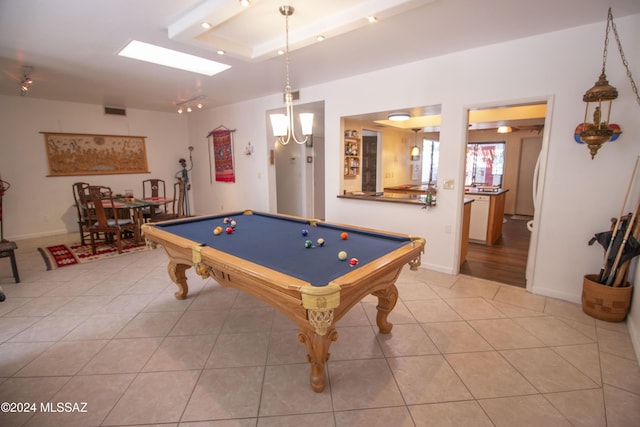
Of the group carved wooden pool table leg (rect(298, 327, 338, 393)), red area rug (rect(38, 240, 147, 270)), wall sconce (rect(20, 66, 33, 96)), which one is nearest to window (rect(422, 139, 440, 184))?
red area rug (rect(38, 240, 147, 270))

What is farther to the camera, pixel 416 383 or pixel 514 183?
pixel 514 183

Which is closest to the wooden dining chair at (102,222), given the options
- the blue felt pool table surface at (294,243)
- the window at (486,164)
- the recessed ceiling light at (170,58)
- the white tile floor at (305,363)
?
the white tile floor at (305,363)

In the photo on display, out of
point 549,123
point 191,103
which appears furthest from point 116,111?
point 549,123

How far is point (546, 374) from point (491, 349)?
338mm

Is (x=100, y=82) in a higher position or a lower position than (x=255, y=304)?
higher

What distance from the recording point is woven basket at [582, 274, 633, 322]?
2.43 meters

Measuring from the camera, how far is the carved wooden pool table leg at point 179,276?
2.96 m

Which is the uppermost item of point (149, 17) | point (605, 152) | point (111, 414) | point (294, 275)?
point (149, 17)

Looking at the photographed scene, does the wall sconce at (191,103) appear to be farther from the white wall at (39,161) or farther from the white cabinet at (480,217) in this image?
the white cabinet at (480,217)

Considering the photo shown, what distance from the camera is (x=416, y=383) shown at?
6.07 feet

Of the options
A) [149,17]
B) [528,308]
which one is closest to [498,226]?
[528,308]

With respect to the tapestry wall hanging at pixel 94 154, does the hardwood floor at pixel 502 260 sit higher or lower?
lower

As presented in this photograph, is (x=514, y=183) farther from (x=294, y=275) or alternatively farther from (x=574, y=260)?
(x=294, y=275)

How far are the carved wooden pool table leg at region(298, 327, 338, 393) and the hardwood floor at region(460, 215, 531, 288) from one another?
2.60 m
